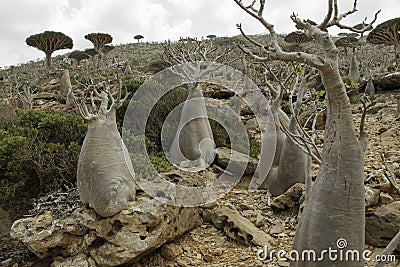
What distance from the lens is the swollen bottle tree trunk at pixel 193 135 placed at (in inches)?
209

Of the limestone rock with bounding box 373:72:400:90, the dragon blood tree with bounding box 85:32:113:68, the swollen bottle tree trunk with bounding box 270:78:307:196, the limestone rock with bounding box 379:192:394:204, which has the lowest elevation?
the limestone rock with bounding box 379:192:394:204

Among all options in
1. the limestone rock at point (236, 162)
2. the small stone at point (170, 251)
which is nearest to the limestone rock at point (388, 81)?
the limestone rock at point (236, 162)

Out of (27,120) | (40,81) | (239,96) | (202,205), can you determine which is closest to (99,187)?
(202,205)

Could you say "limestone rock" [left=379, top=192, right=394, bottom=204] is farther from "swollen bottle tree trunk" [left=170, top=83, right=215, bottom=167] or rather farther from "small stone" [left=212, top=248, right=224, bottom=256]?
"swollen bottle tree trunk" [left=170, top=83, right=215, bottom=167]

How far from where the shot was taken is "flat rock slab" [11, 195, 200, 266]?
10.2 ft

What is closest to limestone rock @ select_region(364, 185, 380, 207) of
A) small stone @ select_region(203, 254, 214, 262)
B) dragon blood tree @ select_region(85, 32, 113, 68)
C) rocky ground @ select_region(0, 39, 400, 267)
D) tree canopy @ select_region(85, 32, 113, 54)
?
rocky ground @ select_region(0, 39, 400, 267)

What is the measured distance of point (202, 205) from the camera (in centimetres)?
430

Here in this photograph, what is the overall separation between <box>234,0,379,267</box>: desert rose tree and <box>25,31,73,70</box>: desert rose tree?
1895 cm

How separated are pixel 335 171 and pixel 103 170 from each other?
2.11 meters

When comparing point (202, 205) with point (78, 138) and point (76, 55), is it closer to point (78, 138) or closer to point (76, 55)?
point (78, 138)

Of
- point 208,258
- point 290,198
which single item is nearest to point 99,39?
point 290,198

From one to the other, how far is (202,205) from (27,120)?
383 cm

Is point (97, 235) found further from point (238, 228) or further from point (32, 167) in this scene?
point (32, 167)

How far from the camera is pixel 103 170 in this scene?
3182 mm
